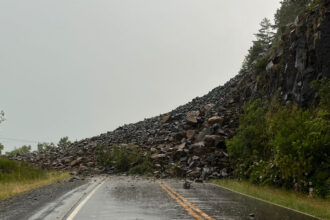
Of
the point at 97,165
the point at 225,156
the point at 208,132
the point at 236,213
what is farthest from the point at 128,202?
the point at 97,165

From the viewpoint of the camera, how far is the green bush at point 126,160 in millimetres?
34594

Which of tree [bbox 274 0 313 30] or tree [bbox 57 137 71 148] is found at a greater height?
tree [bbox 274 0 313 30]

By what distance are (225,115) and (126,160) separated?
10.5 meters

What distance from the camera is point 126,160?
36.9m

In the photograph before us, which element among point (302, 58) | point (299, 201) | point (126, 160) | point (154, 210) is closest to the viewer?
point (154, 210)

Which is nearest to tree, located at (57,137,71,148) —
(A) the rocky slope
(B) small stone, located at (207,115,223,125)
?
(A) the rocky slope

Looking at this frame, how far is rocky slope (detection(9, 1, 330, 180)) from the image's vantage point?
21766 millimetres

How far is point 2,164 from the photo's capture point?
92.3 feet

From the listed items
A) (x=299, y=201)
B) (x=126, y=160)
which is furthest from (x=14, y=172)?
(x=299, y=201)

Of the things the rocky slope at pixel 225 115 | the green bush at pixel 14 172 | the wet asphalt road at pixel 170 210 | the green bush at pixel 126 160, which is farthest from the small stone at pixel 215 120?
the wet asphalt road at pixel 170 210

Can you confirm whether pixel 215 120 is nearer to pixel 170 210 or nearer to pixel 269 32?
pixel 170 210

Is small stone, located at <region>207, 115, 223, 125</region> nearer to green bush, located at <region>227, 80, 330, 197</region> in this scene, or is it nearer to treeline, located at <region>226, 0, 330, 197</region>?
treeline, located at <region>226, 0, 330, 197</region>

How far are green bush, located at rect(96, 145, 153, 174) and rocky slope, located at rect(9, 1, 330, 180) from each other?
81 centimetres

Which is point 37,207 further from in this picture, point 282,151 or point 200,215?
point 282,151
